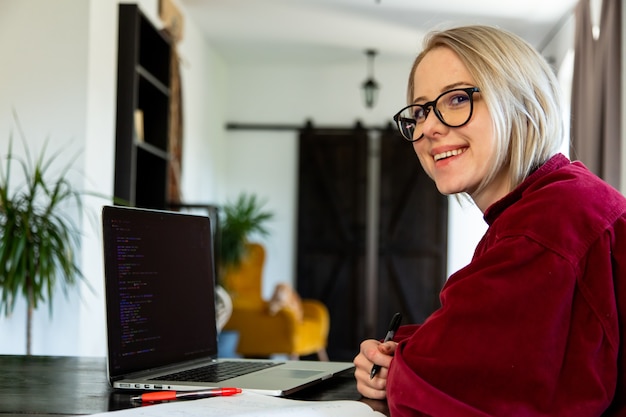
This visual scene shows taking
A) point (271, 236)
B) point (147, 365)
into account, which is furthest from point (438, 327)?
point (271, 236)

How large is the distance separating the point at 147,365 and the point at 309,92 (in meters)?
7.42

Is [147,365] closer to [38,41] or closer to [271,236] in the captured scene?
[38,41]

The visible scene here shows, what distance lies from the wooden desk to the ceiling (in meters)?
5.02

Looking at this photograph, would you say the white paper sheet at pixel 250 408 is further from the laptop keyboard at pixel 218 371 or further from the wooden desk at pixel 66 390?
the laptop keyboard at pixel 218 371

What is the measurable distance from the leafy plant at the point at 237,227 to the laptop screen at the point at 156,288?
493cm

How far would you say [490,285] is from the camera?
3.18 feet

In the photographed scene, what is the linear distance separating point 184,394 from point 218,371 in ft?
0.90

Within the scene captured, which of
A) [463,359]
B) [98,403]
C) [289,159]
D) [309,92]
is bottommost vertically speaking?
[98,403]

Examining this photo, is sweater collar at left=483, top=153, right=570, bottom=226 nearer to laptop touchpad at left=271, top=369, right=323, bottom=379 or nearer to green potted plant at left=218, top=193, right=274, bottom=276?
laptop touchpad at left=271, top=369, right=323, bottom=379

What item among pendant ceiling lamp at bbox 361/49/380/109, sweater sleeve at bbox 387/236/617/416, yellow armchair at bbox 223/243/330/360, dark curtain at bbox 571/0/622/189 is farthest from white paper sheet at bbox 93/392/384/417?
pendant ceiling lamp at bbox 361/49/380/109

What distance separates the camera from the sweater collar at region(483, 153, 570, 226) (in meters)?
1.12

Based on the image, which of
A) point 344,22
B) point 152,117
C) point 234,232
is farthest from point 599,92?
point 234,232

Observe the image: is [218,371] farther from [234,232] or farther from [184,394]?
[234,232]

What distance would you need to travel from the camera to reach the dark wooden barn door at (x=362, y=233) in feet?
27.5
